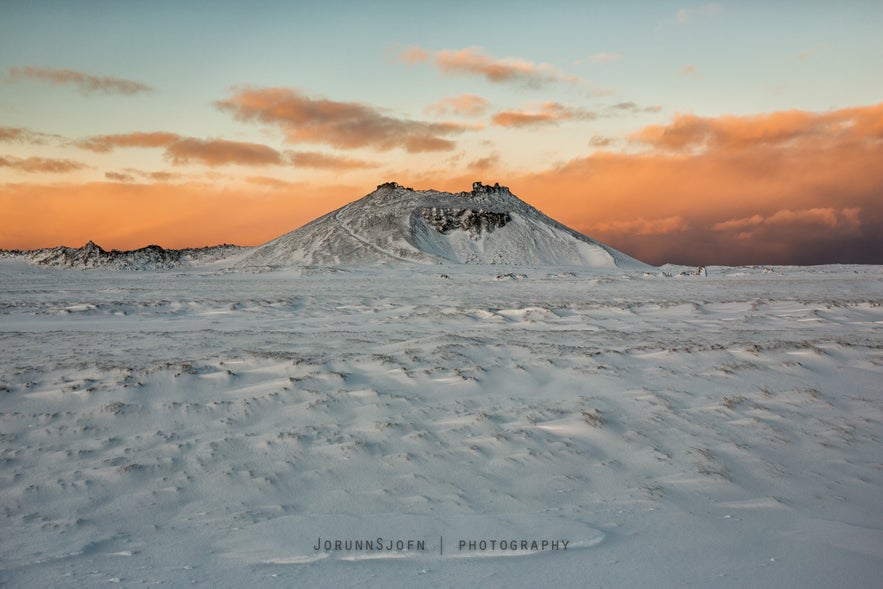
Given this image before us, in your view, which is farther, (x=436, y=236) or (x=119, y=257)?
(x=436, y=236)

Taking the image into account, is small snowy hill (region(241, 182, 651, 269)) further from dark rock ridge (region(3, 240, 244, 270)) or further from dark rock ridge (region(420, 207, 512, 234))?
dark rock ridge (region(3, 240, 244, 270))

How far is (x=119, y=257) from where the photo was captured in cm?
8212

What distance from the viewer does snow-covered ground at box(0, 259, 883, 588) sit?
439 centimetres

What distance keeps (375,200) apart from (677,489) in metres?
97.9

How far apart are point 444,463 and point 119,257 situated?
87389 mm

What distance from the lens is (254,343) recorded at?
11.3 meters

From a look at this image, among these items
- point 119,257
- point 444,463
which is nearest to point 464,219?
point 119,257

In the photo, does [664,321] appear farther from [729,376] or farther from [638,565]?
[638,565]

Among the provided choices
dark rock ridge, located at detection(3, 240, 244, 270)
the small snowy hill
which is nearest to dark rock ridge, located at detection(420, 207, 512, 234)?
the small snowy hill

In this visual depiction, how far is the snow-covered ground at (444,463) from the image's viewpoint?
14.4 ft

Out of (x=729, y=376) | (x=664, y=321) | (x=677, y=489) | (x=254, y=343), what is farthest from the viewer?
(x=664, y=321)

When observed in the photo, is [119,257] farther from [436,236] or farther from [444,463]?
[444,463]

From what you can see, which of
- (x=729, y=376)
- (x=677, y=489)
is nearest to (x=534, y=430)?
(x=677, y=489)

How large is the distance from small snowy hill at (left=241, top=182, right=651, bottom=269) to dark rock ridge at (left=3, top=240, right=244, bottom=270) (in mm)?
10003
